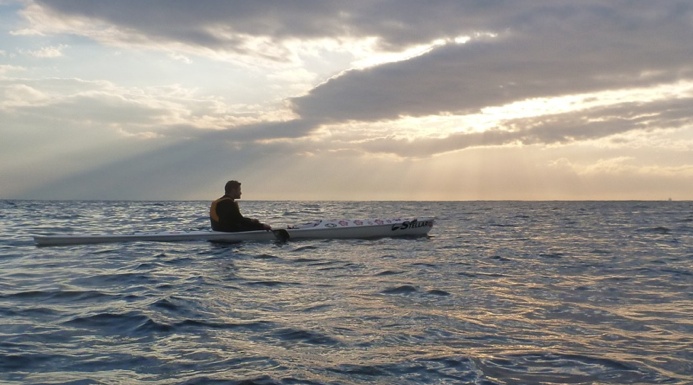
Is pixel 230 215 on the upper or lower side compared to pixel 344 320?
upper

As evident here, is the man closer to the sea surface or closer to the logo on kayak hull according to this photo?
the sea surface

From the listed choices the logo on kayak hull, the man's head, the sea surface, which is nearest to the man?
the man's head

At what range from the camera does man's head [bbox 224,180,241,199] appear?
16594mm

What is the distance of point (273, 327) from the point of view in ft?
21.4

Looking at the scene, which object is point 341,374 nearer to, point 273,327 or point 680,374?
point 273,327

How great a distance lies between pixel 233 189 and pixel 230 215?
3.08ft

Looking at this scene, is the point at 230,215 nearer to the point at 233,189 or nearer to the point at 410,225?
the point at 233,189

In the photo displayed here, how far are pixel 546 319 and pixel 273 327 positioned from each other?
327 cm

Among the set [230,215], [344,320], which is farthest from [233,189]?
[344,320]

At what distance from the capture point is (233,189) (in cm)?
1662

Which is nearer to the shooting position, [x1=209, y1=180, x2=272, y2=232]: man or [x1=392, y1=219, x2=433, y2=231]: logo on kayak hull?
[x1=209, y1=180, x2=272, y2=232]: man

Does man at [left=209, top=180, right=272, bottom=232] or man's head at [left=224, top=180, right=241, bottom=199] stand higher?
man's head at [left=224, top=180, right=241, bottom=199]

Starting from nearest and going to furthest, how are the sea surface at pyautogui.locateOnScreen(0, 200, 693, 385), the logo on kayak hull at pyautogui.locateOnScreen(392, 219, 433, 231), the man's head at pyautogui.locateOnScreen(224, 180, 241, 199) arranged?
the sea surface at pyautogui.locateOnScreen(0, 200, 693, 385)
the man's head at pyautogui.locateOnScreen(224, 180, 241, 199)
the logo on kayak hull at pyautogui.locateOnScreen(392, 219, 433, 231)

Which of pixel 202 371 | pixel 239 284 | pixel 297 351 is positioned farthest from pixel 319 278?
pixel 202 371
